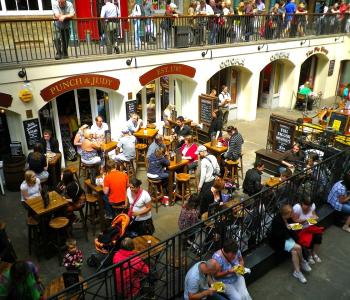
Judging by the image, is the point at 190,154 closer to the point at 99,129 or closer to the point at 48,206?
Result: the point at 99,129

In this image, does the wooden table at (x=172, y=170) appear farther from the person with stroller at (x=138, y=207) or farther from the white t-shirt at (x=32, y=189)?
the white t-shirt at (x=32, y=189)

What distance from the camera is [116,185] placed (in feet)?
23.0

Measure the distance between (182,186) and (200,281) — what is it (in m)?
4.10

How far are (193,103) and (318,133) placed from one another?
4772 millimetres

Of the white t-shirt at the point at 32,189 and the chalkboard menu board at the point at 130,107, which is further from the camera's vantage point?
the chalkboard menu board at the point at 130,107

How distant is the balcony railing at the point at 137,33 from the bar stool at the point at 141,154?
2970 millimetres

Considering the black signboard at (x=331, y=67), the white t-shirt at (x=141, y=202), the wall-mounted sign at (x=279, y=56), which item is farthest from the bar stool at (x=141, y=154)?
the black signboard at (x=331, y=67)

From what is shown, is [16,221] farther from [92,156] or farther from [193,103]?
[193,103]

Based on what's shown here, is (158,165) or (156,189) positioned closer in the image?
(158,165)

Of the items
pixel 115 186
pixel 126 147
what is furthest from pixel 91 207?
pixel 126 147

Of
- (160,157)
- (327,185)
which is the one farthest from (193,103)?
(327,185)

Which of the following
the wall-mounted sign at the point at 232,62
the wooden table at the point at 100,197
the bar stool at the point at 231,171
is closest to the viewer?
the wooden table at the point at 100,197

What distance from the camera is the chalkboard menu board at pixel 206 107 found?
41.7 feet

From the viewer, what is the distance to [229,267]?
5.21m
